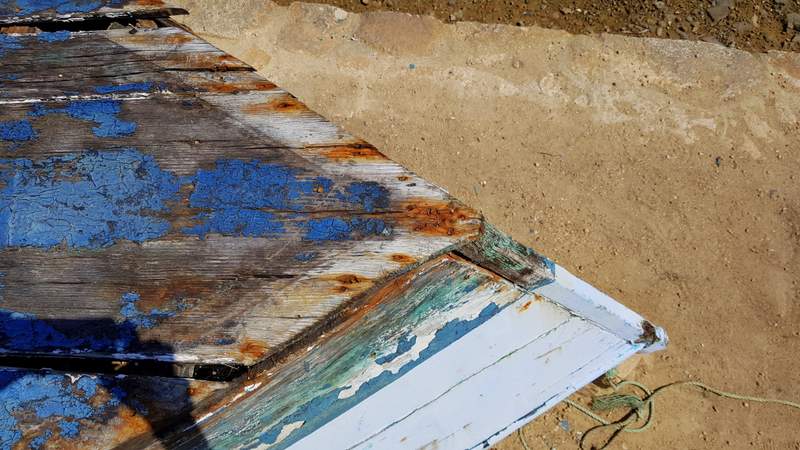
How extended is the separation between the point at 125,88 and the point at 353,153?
28.5 inches

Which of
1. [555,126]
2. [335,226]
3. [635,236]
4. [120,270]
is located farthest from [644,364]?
[120,270]

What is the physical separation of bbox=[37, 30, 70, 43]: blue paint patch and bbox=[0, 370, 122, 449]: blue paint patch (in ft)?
3.46

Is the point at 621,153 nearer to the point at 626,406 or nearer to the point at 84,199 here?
the point at 626,406

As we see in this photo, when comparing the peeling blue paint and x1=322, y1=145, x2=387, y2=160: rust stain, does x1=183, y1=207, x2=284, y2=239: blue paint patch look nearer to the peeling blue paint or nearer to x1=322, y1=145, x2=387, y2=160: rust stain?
the peeling blue paint

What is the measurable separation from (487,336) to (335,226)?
2.11 ft

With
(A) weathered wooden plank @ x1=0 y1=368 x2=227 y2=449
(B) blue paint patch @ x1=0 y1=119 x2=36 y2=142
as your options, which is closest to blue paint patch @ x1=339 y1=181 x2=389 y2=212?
(A) weathered wooden plank @ x1=0 y1=368 x2=227 y2=449

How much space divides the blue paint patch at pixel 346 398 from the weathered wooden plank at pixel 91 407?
31cm

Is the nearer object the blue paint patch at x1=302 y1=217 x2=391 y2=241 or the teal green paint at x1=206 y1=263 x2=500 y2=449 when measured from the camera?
the blue paint patch at x1=302 y1=217 x2=391 y2=241

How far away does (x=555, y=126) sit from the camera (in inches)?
154

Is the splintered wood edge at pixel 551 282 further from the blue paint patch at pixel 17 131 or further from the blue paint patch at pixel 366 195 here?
the blue paint patch at pixel 17 131

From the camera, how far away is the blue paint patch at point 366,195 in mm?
1517

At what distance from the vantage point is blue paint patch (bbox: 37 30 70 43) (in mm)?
1933

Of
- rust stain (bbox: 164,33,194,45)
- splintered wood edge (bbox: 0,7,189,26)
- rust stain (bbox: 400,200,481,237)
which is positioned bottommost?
rust stain (bbox: 400,200,481,237)

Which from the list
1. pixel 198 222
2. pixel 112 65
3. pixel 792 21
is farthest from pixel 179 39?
pixel 792 21
